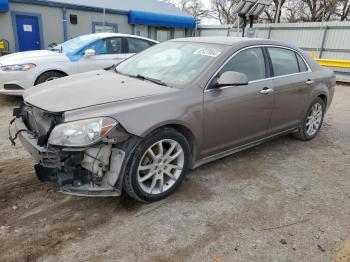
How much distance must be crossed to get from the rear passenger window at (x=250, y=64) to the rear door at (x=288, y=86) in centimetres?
22

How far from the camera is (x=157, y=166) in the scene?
3.08 meters

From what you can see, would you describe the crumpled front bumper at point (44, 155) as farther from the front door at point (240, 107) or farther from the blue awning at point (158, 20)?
the blue awning at point (158, 20)

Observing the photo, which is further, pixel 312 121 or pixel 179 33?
pixel 179 33

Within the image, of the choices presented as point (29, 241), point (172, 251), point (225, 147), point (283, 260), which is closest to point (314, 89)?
point (225, 147)

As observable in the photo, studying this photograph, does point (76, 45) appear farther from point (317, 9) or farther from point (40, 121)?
point (317, 9)

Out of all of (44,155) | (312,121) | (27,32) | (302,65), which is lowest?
(312,121)

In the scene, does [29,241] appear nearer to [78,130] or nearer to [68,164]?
[68,164]

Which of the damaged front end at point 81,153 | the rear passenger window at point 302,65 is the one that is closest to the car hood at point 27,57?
the damaged front end at point 81,153

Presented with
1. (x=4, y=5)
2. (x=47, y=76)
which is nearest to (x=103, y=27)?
(x=4, y=5)

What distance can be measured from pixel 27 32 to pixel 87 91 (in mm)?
11644

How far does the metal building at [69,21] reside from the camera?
1236 cm

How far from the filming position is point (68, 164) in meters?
2.66

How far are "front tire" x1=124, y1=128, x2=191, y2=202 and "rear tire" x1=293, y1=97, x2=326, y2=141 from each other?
8.37ft

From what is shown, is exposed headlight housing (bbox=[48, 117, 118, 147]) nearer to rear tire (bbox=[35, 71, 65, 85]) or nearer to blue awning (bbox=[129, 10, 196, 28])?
rear tire (bbox=[35, 71, 65, 85])
